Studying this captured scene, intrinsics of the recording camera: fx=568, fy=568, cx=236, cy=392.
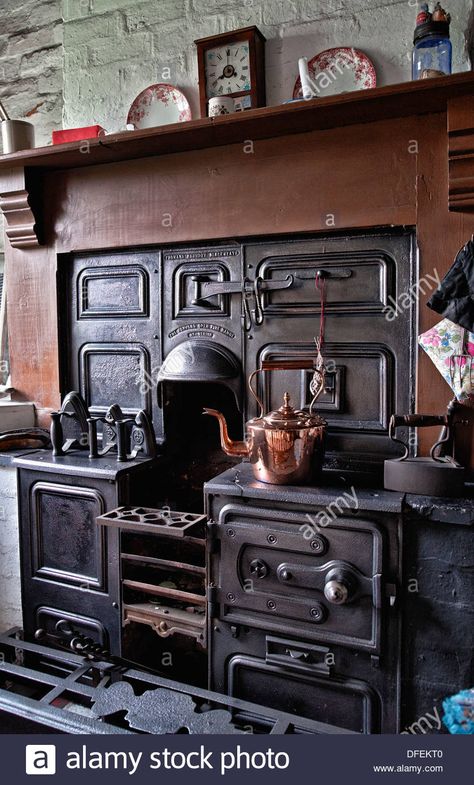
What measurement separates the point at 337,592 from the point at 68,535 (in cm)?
118

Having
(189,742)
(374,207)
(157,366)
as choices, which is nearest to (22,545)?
(157,366)

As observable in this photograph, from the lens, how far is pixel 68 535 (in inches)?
92.7

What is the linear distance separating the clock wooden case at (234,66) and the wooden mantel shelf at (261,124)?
23 cm

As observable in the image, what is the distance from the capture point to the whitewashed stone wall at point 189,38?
2.19 meters

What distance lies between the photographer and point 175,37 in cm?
259

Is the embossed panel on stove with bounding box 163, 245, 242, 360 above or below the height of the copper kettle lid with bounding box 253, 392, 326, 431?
above

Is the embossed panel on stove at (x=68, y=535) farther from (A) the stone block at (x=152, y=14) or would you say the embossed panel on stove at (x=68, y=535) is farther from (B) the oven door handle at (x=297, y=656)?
(A) the stone block at (x=152, y=14)

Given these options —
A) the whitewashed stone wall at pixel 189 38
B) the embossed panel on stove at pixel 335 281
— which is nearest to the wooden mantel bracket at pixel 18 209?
the whitewashed stone wall at pixel 189 38

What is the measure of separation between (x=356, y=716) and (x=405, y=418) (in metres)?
0.98

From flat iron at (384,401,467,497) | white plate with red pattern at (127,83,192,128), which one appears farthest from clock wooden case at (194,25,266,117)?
flat iron at (384,401,467,497)

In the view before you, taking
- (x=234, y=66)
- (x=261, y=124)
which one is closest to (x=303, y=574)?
(x=261, y=124)

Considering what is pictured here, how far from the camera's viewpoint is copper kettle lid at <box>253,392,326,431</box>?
1.92 metres

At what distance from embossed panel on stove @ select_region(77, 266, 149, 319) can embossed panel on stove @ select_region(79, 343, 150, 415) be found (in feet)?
0.50

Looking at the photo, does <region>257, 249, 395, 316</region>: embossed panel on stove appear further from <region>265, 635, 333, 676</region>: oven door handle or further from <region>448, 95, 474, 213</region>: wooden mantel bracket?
<region>265, 635, 333, 676</region>: oven door handle
